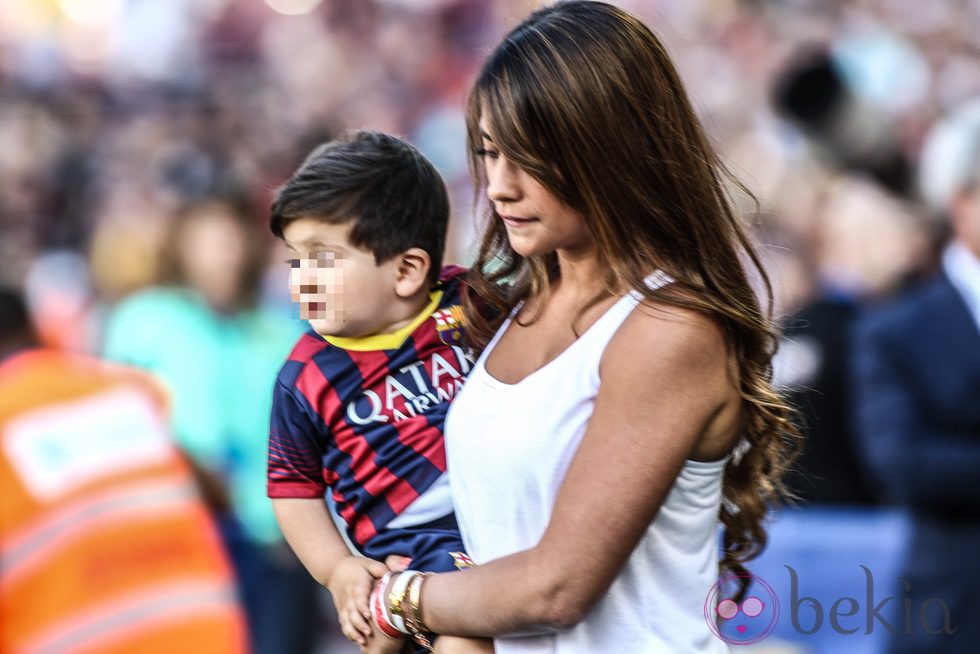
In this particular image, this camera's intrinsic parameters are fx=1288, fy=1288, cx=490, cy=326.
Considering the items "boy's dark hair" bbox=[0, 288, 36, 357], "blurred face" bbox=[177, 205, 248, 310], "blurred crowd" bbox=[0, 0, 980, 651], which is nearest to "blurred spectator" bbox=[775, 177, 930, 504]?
"blurred crowd" bbox=[0, 0, 980, 651]

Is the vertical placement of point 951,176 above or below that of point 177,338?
above

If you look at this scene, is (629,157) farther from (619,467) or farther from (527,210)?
(619,467)

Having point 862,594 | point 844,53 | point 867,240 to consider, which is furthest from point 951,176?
point 844,53

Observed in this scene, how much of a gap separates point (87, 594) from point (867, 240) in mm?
3937

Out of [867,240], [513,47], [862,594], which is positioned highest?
[513,47]

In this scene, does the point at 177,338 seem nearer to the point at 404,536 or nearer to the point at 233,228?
the point at 233,228

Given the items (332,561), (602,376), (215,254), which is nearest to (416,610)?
(332,561)

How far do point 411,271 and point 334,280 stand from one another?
15 cm

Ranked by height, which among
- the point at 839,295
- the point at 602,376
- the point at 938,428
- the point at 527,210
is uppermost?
the point at 527,210

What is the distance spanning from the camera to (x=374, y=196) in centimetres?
221

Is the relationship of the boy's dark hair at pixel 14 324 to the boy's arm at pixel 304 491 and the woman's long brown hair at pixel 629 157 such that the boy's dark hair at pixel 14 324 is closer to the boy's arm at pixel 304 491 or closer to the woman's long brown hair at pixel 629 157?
the boy's arm at pixel 304 491

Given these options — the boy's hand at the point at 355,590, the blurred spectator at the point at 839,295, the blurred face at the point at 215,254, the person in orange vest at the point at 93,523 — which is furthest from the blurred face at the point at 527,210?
the blurred face at the point at 215,254

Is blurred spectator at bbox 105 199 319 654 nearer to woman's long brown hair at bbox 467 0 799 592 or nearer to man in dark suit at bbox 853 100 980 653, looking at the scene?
man in dark suit at bbox 853 100 980 653

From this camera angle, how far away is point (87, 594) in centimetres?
303
